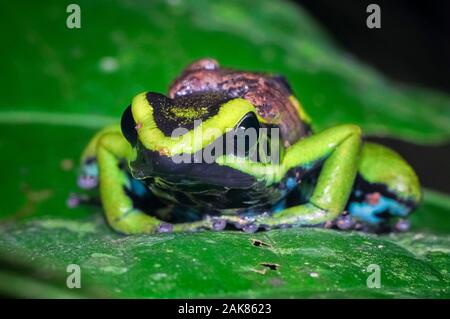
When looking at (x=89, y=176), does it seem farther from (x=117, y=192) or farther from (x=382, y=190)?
(x=382, y=190)

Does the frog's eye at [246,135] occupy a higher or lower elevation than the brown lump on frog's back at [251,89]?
lower

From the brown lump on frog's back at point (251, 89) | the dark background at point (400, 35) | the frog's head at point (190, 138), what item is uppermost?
the dark background at point (400, 35)

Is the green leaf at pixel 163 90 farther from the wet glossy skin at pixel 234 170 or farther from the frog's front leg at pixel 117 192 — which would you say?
the wet glossy skin at pixel 234 170

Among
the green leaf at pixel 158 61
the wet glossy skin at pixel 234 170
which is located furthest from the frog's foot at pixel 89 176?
the green leaf at pixel 158 61

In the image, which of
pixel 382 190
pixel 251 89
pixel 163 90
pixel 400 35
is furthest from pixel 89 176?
pixel 400 35

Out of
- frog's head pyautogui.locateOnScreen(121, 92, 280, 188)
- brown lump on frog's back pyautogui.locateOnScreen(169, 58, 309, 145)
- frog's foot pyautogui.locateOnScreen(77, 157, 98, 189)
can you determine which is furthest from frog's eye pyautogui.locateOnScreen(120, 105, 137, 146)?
frog's foot pyautogui.locateOnScreen(77, 157, 98, 189)

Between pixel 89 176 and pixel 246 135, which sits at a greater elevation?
pixel 246 135
